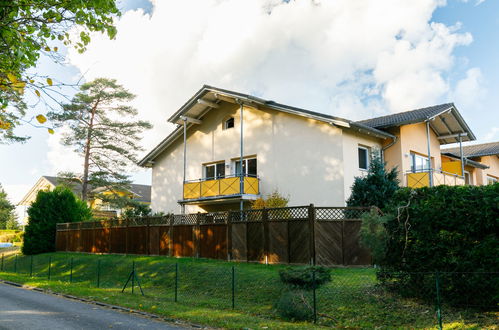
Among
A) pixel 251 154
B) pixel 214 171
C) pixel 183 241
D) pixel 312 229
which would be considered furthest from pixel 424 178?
pixel 183 241

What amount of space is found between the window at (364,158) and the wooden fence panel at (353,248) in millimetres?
8619

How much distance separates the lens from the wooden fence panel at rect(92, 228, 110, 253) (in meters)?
25.4

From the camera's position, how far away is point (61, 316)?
1077 cm

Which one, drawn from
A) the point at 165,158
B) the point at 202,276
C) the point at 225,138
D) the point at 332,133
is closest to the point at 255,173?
the point at 225,138

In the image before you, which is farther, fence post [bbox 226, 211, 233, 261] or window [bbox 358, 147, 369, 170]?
window [bbox 358, 147, 369, 170]

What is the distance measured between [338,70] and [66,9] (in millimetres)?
12819

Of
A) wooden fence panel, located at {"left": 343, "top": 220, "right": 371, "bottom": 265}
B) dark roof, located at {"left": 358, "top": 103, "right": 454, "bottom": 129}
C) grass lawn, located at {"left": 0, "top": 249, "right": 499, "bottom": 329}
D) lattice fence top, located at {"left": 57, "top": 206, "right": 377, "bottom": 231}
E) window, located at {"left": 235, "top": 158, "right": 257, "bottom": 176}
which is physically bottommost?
grass lawn, located at {"left": 0, "top": 249, "right": 499, "bottom": 329}

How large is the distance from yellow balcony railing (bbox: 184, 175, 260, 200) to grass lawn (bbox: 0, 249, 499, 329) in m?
6.24

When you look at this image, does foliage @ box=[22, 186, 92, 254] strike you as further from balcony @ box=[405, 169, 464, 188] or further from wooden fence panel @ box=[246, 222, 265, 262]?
balcony @ box=[405, 169, 464, 188]

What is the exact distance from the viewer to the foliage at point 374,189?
18547 millimetres

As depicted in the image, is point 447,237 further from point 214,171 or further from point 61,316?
point 214,171

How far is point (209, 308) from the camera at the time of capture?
38.3 feet

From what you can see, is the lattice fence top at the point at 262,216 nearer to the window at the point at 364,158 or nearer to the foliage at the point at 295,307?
the foliage at the point at 295,307

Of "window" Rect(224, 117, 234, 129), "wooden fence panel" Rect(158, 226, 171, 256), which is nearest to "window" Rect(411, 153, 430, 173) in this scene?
"window" Rect(224, 117, 234, 129)
